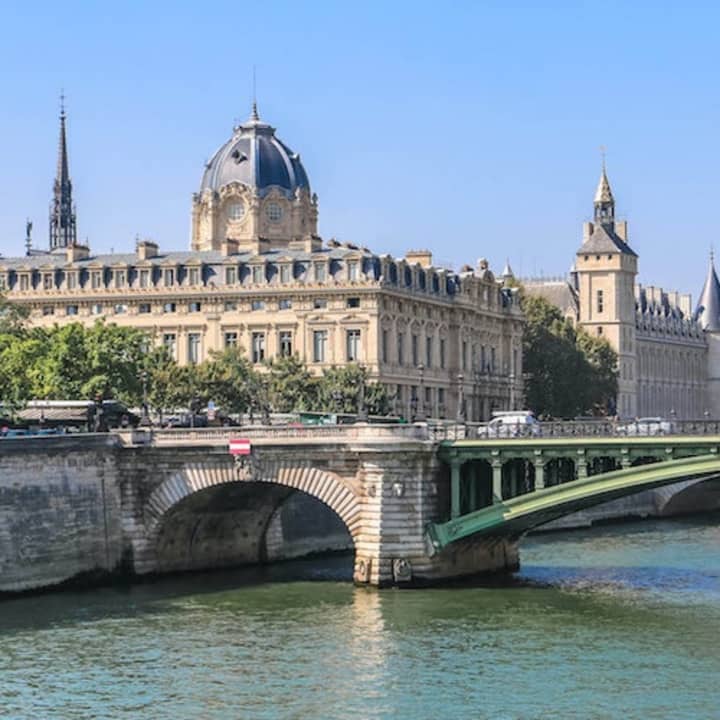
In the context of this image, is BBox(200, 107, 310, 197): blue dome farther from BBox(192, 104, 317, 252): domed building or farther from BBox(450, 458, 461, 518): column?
BBox(450, 458, 461, 518): column

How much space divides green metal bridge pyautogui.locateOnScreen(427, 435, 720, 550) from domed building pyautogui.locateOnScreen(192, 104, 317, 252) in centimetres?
6615

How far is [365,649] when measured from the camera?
57.0 m

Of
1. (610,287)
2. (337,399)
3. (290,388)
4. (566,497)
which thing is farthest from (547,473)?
(610,287)

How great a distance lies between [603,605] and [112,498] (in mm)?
19413

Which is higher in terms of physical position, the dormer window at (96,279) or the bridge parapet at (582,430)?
the dormer window at (96,279)

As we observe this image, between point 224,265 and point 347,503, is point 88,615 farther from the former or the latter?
point 224,265

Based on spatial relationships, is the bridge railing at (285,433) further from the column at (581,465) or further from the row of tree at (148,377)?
the row of tree at (148,377)

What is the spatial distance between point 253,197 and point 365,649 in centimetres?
8317

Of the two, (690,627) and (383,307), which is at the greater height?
(383,307)

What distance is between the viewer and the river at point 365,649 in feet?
164

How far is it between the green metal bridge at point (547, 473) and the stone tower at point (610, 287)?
115154 mm

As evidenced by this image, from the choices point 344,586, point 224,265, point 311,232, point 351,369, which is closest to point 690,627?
point 344,586

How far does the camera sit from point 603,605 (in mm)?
65875

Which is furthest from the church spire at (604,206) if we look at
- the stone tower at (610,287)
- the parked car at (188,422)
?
the parked car at (188,422)
